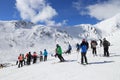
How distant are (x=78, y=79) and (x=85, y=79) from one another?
47 centimetres

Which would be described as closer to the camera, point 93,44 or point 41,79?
point 41,79

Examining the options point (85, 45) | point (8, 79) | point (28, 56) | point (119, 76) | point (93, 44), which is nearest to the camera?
point (119, 76)

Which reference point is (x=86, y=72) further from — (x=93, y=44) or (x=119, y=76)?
(x=93, y=44)

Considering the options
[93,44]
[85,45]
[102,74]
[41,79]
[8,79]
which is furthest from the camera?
[93,44]

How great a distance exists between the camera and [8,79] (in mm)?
19766

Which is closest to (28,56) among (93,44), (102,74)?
(93,44)

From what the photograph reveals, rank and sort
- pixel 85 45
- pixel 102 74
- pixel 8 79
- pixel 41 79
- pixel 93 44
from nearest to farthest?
1. pixel 102 74
2. pixel 41 79
3. pixel 8 79
4. pixel 85 45
5. pixel 93 44

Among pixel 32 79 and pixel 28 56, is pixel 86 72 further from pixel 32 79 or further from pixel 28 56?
pixel 28 56

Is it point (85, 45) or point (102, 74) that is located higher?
point (85, 45)

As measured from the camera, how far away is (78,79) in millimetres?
15352

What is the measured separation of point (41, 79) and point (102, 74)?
14.3ft

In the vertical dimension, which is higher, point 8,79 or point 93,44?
point 93,44

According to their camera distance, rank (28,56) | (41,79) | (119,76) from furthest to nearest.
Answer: (28,56)
(41,79)
(119,76)

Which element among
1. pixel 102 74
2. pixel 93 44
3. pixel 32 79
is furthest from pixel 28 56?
pixel 102 74
